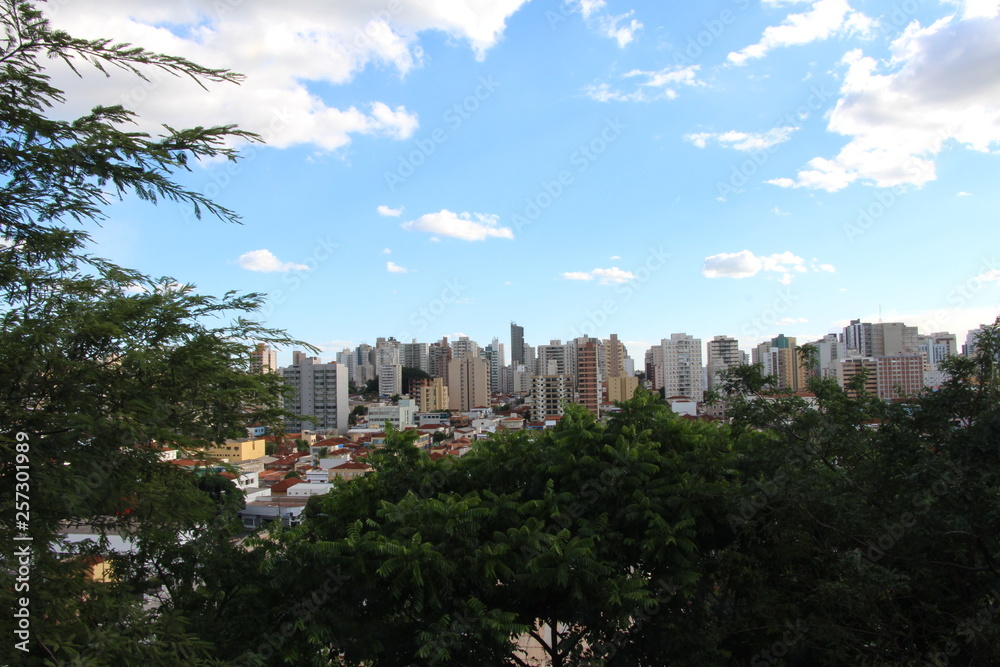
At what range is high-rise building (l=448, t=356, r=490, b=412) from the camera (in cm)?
8044

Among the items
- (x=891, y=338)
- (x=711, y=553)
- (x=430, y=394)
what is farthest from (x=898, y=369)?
(x=430, y=394)

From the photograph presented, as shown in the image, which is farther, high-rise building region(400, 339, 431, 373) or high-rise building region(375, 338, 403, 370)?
high-rise building region(400, 339, 431, 373)

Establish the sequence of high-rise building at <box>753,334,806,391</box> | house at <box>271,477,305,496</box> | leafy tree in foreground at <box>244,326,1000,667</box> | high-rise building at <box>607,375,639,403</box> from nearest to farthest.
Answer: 1. leafy tree in foreground at <box>244,326,1000,667</box>
2. high-rise building at <box>753,334,806,391</box>
3. house at <box>271,477,305,496</box>
4. high-rise building at <box>607,375,639,403</box>

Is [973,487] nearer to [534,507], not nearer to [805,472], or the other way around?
[805,472]

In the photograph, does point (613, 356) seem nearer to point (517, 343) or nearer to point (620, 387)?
point (620, 387)

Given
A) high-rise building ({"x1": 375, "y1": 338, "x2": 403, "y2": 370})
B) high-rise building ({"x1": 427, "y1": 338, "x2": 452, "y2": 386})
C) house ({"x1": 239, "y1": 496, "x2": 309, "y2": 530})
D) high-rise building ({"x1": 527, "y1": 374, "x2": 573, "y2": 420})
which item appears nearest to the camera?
house ({"x1": 239, "y1": 496, "x2": 309, "y2": 530})

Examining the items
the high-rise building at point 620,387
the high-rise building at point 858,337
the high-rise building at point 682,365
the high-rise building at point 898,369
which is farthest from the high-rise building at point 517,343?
the high-rise building at point 898,369

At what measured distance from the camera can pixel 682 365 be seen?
75.4m

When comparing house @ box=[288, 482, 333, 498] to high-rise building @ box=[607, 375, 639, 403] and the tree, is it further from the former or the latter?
high-rise building @ box=[607, 375, 639, 403]

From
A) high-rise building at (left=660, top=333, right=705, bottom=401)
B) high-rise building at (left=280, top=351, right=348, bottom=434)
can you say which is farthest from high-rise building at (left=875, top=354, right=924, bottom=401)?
high-rise building at (left=280, top=351, right=348, bottom=434)

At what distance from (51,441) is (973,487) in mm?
5572

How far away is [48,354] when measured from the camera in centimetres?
311

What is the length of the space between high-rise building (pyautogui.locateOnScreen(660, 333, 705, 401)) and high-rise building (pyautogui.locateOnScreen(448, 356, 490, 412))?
77.9 feet

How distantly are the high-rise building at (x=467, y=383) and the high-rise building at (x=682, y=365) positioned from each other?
23.7 meters
